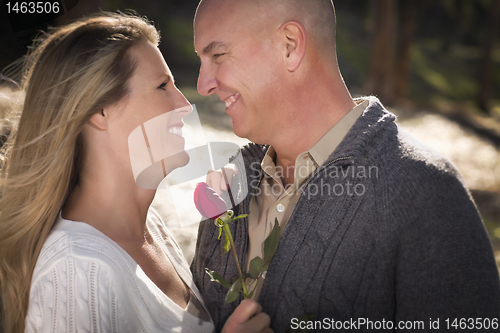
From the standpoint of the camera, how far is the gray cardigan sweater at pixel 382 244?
1402 mm

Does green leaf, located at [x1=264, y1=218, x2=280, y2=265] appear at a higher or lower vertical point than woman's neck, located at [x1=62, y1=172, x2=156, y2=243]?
lower

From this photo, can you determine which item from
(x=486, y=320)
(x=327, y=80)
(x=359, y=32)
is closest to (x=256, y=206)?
(x=327, y=80)

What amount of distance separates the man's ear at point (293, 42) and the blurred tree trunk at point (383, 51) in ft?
36.3

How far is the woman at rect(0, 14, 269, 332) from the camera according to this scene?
152 cm

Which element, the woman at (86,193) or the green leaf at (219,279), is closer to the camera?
the green leaf at (219,279)

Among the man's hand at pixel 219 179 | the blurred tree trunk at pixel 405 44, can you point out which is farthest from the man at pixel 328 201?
the blurred tree trunk at pixel 405 44

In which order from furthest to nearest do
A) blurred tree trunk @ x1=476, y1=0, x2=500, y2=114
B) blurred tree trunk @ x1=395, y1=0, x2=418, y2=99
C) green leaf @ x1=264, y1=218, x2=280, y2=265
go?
blurred tree trunk @ x1=476, y1=0, x2=500, y2=114 → blurred tree trunk @ x1=395, y1=0, x2=418, y2=99 → green leaf @ x1=264, y1=218, x2=280, y2=265

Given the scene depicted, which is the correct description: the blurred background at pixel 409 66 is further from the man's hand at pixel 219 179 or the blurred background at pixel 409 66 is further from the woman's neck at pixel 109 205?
the man's hand at pixel 219 179

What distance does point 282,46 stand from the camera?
1777 mm

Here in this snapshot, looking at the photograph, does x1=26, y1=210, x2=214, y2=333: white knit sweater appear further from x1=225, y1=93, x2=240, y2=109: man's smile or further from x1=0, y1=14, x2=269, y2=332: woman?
x1=225, y1=93, x2=240, y2=109: man's smile

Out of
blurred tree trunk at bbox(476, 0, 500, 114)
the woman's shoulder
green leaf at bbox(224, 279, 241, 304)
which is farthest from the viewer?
blurred tree trunk at bbox(476, 0, 500, 114)

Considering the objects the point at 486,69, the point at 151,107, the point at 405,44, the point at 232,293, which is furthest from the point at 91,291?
the point at 486,69

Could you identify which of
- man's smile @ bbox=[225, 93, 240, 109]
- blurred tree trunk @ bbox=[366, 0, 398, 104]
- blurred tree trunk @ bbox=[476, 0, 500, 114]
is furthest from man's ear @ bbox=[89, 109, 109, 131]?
blurred tree trunk @ bbox=[476, 0, 500, 114]

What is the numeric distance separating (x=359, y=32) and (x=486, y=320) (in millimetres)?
29929
